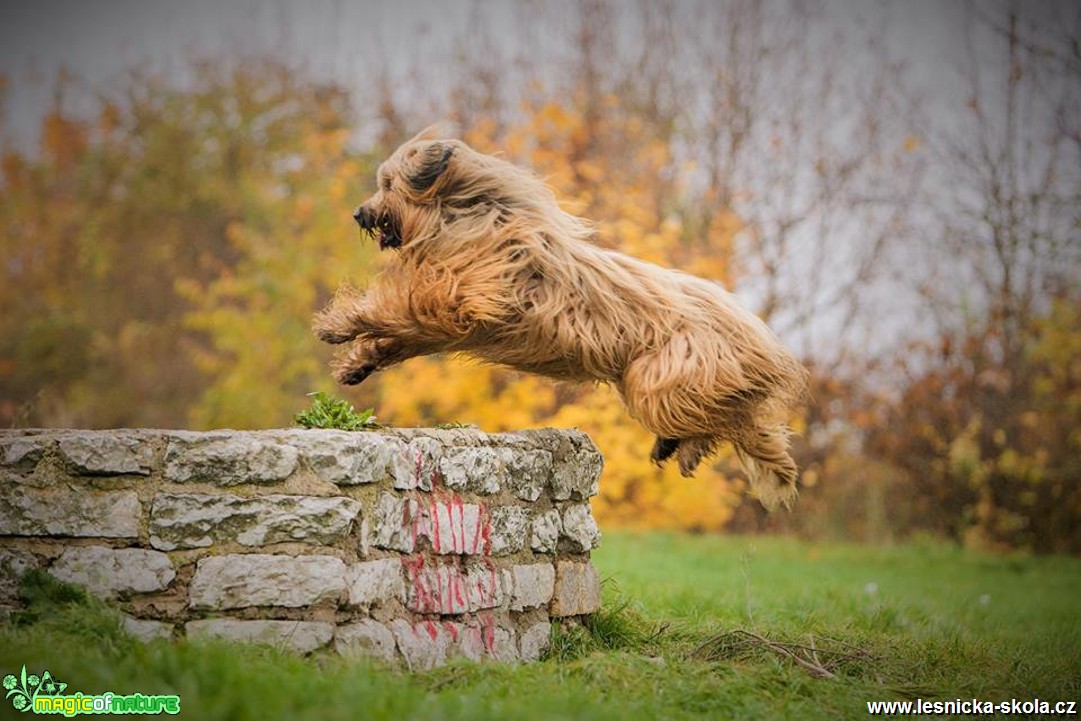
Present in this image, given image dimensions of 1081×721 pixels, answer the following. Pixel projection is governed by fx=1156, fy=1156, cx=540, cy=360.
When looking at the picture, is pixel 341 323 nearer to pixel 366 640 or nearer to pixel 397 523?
pixel 397 523

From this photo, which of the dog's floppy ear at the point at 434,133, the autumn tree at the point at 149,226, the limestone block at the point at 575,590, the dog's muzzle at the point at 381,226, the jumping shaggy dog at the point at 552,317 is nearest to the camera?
the jumping shaggy dog at the point at 552,317

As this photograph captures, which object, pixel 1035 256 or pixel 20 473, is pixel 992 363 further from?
pixel 20 473

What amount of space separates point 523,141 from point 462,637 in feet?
33.3

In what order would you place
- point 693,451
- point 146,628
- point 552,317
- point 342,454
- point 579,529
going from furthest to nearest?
point 579,529 < point 693,451 < point 552,317 < point 342,454 < point 146,628

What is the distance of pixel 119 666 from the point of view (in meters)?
3.99

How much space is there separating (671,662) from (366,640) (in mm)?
1498

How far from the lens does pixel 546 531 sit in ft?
19.0

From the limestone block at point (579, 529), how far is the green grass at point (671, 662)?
413 mm

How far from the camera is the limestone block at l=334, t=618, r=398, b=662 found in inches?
180

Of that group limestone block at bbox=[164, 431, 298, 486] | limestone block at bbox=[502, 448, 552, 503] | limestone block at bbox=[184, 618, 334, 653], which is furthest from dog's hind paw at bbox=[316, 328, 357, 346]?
limestone block at bbox=[184, 618, 334, 653]

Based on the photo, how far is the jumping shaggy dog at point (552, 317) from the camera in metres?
5.61

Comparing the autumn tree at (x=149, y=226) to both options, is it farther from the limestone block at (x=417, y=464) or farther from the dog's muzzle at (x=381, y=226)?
the limestone block at (x=417, y=464)

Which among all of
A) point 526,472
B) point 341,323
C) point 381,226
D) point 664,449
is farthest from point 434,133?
point 664,449

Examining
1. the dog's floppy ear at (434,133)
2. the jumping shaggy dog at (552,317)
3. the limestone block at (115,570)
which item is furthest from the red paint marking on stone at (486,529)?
the dog's floppy ear at (434,133)
